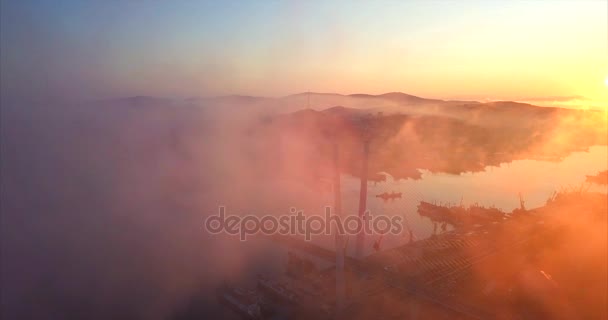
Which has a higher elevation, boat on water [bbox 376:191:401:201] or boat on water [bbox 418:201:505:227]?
boat on water [bbox 376:191:401:201]

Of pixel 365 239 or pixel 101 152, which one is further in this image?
pixel 101 152

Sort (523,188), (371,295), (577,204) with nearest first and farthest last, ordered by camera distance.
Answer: (371,295), (577,204), (523,188)

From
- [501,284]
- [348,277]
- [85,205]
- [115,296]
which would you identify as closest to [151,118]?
[85,205]

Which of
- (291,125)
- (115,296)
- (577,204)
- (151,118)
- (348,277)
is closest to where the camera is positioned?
(348,277)

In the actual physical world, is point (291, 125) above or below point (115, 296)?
above

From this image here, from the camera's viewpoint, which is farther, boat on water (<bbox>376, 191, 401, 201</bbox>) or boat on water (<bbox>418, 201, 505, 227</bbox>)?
boat on water (<bbox>376, 191, 401, 201</bbox>)

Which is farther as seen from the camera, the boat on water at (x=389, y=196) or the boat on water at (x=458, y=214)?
the boat on water at (x=389, y=196)

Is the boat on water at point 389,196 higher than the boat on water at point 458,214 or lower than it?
higher

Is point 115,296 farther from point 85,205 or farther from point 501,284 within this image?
point 501,284

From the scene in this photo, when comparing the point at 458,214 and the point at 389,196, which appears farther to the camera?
the point at 389,196

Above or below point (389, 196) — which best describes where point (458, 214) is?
below

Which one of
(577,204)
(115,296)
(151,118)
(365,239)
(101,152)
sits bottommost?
(115,296)
